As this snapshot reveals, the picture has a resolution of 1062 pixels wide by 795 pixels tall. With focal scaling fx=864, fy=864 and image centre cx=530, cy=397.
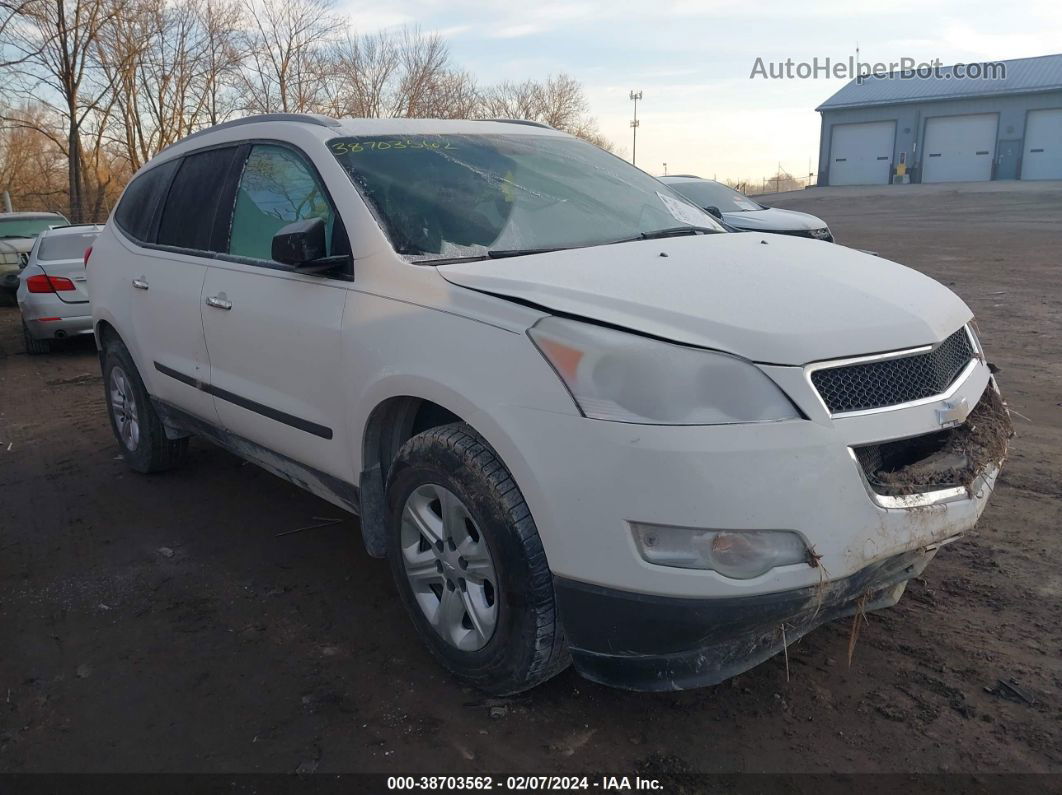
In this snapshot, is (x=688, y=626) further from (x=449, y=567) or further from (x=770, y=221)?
(x=770, y=221)

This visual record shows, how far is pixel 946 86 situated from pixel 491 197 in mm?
48235

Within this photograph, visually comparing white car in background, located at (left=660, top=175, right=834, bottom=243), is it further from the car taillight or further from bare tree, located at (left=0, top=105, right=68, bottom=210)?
bare tree, located at (left=0, top=105, right=68, bottom=210)

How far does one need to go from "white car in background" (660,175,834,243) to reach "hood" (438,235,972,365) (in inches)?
236

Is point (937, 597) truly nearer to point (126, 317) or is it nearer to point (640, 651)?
point (640, 651)

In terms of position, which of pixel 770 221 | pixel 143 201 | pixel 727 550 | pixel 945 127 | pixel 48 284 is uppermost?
pixel 945 127

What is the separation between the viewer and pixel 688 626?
228 cm

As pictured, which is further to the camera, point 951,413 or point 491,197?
point 491,197

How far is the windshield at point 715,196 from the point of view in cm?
1109

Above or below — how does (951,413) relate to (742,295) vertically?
below

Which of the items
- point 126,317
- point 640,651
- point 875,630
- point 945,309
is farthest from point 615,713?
point 126,317

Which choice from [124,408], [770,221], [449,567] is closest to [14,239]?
[124,408]

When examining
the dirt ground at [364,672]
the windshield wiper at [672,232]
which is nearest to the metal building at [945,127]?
the dirt ground at [364,672]

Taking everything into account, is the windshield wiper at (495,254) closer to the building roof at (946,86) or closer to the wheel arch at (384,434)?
the wheel arch at (384,434)

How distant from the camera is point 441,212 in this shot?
10.8ft
